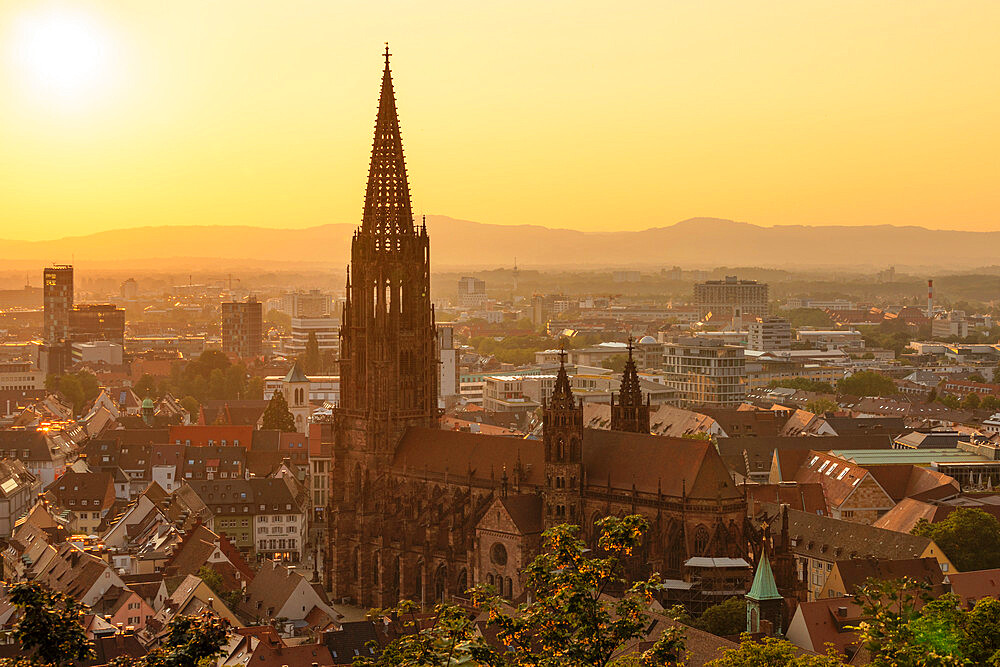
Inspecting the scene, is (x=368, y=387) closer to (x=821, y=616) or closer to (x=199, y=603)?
(x=199, y=603)

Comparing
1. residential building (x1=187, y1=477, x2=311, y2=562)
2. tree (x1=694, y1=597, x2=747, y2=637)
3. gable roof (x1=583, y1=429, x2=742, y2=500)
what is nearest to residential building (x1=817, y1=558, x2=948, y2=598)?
gable roof (x1=583, y1=429, x2=742, y2=500)

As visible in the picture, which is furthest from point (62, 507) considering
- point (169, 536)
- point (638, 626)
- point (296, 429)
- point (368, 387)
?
point (638, 626)

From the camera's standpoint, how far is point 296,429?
605 feet

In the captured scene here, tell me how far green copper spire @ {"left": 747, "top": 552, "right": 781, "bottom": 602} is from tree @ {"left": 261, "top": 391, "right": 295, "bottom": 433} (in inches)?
4424

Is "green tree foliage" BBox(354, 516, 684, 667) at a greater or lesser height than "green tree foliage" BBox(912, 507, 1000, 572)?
greater

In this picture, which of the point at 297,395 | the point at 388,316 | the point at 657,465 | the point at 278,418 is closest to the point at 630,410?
the point at 657,465

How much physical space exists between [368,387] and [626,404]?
19.6 m

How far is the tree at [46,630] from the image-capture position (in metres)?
25.2

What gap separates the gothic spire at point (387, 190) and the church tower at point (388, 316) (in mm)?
71

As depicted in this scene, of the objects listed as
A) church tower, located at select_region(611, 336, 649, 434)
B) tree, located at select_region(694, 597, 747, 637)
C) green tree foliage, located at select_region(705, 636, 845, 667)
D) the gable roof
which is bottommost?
tree, located at select_region(694, 597, 747, 637)

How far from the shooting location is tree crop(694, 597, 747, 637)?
70375mm

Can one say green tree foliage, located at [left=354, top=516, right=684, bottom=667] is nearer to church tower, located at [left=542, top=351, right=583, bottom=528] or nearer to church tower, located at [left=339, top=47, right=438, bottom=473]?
church tower, located at [left=542, top=351, right=583, bottom=528]

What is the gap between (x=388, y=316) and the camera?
99.9 m

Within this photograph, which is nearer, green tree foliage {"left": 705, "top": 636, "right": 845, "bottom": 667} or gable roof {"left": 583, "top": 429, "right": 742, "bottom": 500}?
green tree foliage {"left": 705, "top": 636, "right": 845, "bottom": 667}
